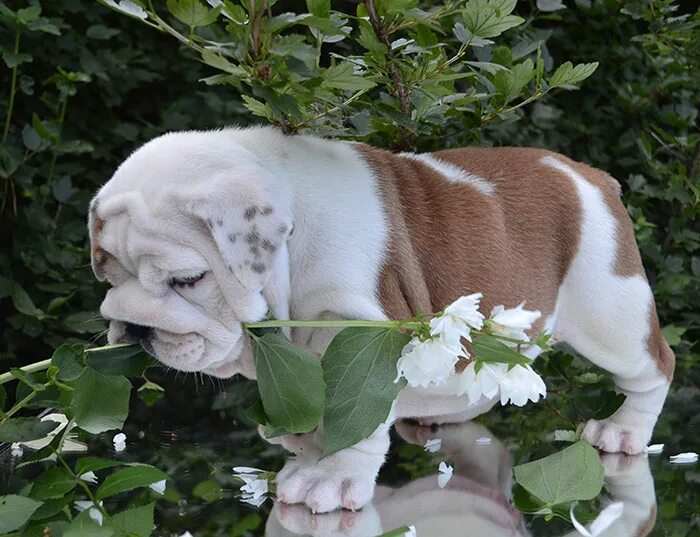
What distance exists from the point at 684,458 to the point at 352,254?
2.13 ft

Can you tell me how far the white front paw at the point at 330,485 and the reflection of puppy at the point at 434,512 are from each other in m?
0.01

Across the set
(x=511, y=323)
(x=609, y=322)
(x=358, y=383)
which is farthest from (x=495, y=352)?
(x=609, y=322)

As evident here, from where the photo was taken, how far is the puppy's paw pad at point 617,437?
1.86 meters

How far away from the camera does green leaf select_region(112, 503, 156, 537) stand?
1.40 meters

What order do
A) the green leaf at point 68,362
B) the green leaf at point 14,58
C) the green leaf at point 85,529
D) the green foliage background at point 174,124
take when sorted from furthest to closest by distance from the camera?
the green foliage background at point 174,124 < the green leaf at point 14,58 < the green leaf at point 68,362 < the green leaf at point 85,529

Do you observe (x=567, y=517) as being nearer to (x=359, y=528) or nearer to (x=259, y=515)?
(x=359, y=528)

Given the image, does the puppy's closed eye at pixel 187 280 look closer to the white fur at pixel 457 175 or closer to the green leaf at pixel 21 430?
the green leaf at pixel 21 430

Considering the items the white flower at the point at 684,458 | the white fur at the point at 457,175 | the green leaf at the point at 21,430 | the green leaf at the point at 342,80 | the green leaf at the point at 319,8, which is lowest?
the white flower at the point at 684,458

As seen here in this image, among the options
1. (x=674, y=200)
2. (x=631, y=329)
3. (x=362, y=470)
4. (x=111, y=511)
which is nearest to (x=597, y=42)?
(x=674, y=200)

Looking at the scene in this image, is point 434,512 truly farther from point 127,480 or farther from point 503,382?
point 127,480

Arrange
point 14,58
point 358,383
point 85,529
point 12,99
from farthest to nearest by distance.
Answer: point 12,99, point 14,58, point 358,383, point 85,529

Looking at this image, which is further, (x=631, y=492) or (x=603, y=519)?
(x=631, y=492)

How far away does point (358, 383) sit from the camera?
1.44 meters

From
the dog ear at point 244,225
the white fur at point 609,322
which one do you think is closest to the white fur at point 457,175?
the white fur at point 609,322
